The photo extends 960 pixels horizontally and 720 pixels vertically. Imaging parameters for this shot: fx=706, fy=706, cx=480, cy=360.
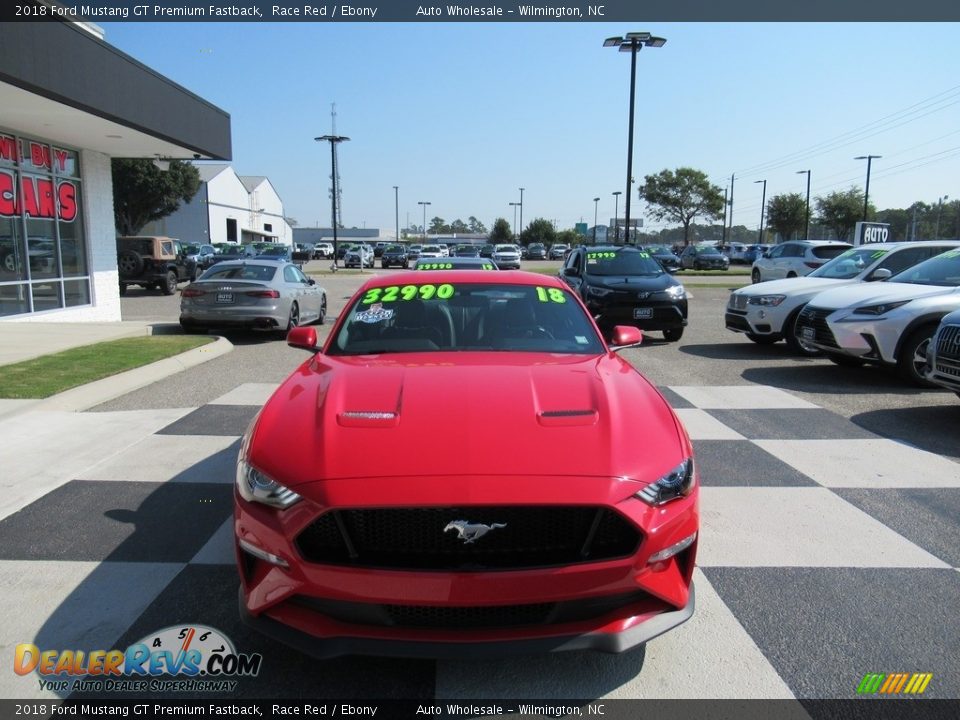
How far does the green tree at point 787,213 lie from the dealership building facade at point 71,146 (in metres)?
68.1

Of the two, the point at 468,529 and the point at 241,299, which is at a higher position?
the point at 241,299

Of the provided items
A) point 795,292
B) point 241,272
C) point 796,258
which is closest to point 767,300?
point 795,292

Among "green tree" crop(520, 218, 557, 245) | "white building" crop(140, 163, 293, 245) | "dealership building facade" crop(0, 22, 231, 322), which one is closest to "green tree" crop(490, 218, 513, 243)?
"green tree" crop(520, 218, 557, 245)

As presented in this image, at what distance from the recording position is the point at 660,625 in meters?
2.51

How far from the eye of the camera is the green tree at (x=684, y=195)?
67.8 m

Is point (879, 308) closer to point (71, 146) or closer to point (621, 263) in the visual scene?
point (621, 263)

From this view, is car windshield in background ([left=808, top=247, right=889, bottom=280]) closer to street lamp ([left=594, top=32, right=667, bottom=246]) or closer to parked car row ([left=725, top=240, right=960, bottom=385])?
parked car row ([left=725, top=240, right=960, bottom=385])

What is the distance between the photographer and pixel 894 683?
8.91 feet

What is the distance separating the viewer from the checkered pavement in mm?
2744

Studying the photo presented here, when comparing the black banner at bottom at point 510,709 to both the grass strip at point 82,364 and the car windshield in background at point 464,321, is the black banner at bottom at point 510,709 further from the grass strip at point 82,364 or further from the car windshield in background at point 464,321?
the grass strip at point 82,364

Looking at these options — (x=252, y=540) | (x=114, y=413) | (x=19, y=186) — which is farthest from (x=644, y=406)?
(x=19, y=186)

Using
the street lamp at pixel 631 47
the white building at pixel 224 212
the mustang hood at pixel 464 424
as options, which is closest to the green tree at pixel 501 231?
the white building at pixel 224 212

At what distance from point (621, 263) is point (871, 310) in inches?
212

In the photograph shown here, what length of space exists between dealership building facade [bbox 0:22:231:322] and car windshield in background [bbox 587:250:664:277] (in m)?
8.93
